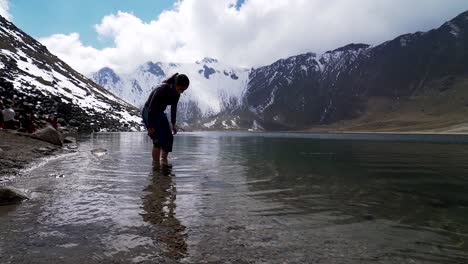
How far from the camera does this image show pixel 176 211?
6770 mm

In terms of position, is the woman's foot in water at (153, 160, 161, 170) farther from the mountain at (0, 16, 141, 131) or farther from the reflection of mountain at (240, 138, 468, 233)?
the mountain at (0, 16, 141, 131)

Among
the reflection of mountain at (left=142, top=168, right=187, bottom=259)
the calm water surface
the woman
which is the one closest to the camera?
the calm water surface

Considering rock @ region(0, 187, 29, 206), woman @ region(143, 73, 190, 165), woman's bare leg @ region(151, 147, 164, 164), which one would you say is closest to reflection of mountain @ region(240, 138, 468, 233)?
woman @ region(143, 73, 190, 165)

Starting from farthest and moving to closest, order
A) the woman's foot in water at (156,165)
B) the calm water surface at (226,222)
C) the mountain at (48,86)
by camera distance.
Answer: the mountain at (48,86) → the woman's foot in water at (156,165) → the calm water surface at (226,222)

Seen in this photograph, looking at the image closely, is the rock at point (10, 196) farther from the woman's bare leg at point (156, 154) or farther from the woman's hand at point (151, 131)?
the woman's bare leg at point (156, 154)

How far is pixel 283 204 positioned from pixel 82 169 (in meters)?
7.98

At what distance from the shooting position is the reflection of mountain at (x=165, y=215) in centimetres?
489

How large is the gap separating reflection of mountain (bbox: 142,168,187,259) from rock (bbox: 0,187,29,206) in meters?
2.35

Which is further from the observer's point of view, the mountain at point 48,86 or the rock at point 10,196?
the mountain at point 48,86

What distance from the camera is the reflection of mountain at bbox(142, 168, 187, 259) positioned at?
4.89 meters

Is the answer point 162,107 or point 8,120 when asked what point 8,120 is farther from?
point 162,107

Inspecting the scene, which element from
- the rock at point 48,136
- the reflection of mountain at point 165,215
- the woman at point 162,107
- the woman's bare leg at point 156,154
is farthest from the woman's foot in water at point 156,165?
the rock at point 48,136

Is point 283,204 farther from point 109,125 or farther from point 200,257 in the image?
point 109,125

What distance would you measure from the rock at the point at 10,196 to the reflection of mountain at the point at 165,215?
7.70ft
